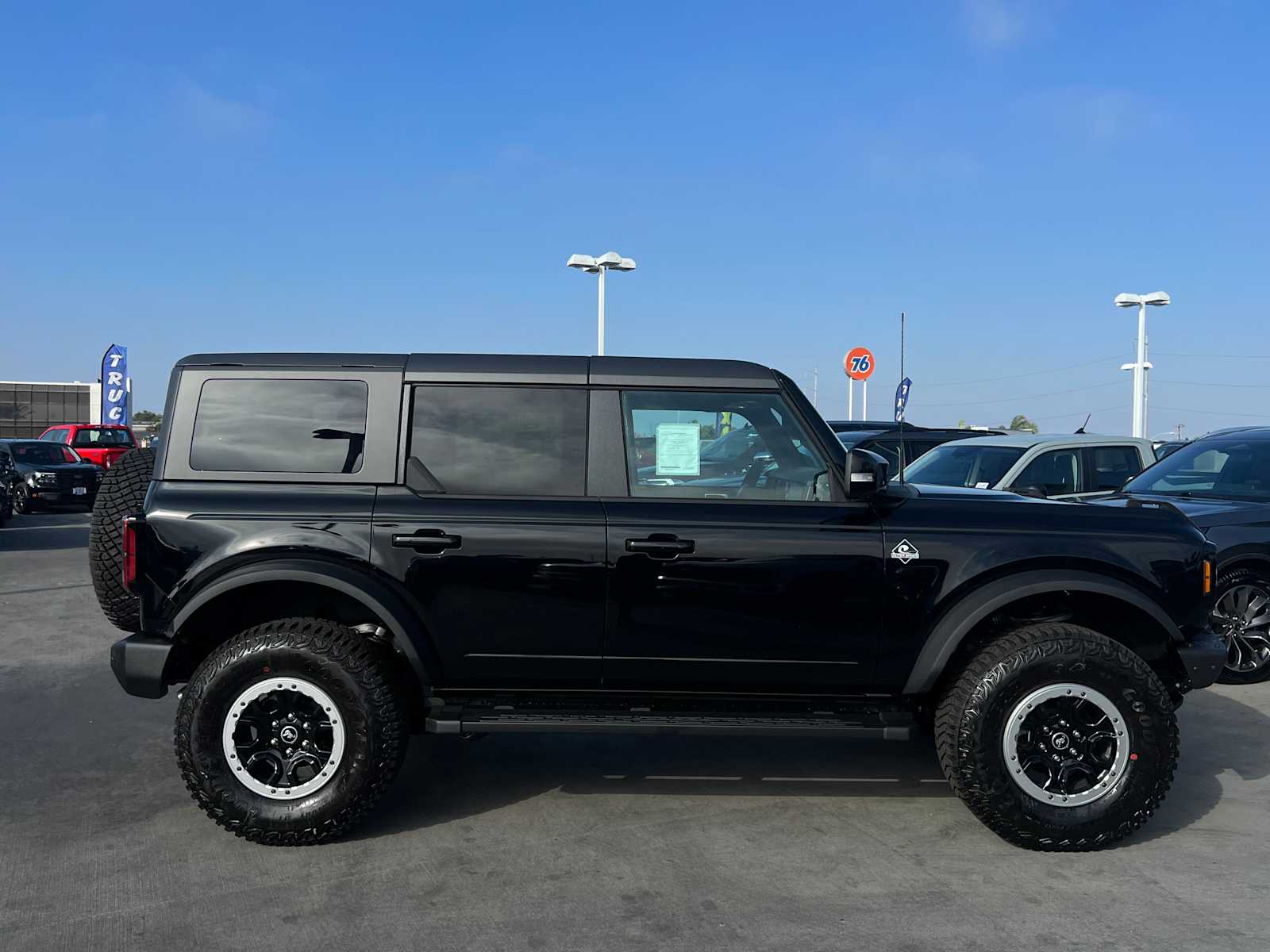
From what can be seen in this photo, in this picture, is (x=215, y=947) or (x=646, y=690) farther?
(x=646, y=690)

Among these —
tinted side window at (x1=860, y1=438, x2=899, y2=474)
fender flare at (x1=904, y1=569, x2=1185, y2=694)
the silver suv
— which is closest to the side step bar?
fender flare at (x1=904, y1=569, x2=1185, y2=694)

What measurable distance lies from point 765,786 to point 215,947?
2.63m

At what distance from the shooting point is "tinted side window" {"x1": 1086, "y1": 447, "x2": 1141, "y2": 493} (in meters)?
10.2

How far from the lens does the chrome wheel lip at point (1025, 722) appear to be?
4312 mm

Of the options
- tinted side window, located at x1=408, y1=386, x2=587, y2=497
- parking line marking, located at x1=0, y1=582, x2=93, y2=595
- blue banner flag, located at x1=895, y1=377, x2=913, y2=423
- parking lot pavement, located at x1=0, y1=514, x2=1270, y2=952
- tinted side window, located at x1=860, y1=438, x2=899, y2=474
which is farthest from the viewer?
blue banner flag, located at x1=895, y1=377, x2=913, y2=423

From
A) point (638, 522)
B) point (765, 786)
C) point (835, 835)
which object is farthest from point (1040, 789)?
point (638, 522)

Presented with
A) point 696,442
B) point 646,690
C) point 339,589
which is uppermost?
point 696,442

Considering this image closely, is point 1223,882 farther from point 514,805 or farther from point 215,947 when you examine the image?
point 215,947

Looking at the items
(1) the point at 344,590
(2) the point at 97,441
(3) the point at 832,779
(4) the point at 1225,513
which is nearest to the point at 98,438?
(2) the point at 97,441

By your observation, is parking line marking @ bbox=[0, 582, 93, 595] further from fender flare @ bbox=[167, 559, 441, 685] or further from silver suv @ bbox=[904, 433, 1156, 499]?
silver suv @ bbox=[904, 433, 1156, 499]

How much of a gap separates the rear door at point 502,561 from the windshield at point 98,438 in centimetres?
2463

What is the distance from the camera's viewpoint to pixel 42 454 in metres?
22.5

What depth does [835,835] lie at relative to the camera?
4484 mm

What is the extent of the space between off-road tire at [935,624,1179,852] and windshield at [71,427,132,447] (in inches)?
1022
